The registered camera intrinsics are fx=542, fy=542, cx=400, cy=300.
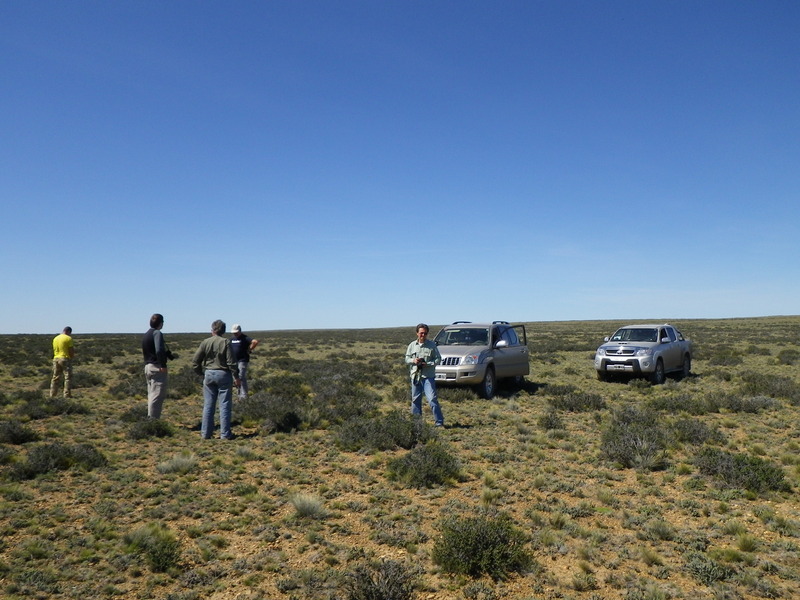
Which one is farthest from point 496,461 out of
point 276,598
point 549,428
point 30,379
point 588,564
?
point 30,379

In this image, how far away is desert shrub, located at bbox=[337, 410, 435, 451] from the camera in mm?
9734

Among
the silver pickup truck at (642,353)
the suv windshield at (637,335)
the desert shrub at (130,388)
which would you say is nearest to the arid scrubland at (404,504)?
the desert shrub at (130,388)

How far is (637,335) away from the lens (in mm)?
18812

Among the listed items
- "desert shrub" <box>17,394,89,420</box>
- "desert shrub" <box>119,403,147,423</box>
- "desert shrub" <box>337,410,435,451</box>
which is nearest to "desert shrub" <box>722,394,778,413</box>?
"desert shrub" <box>337,410,435,451</box>

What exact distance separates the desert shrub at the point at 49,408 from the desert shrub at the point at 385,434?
716 cm

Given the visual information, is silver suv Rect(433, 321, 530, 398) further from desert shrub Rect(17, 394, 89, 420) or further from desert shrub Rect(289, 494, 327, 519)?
desert shrub Rect(17, 394, 89, 420)

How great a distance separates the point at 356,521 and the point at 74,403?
35.3ft

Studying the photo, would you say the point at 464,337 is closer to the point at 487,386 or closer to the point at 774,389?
the point at 487,386

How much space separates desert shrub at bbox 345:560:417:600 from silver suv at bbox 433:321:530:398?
9.04 metres

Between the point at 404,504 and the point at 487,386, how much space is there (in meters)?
8.31

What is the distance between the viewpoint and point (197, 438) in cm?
1051

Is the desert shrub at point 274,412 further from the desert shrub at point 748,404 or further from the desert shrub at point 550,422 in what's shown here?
the desert shrub at point 748,404

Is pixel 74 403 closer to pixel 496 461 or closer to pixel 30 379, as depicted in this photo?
pixel 30 379

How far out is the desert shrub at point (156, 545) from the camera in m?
4.96
